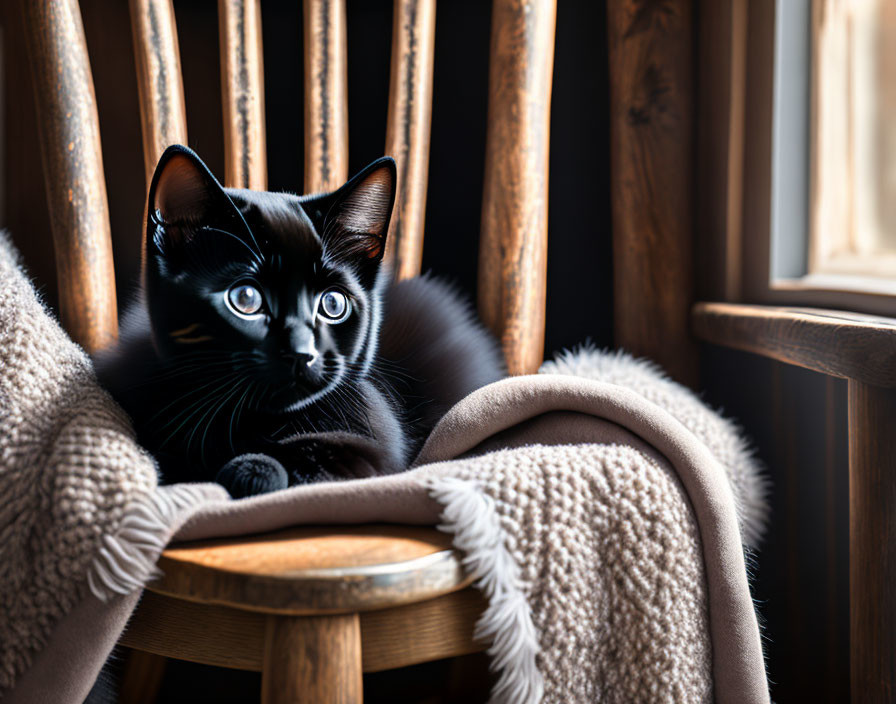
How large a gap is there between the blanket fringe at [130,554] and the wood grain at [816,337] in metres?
0.54

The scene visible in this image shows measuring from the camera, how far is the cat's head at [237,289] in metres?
0.49

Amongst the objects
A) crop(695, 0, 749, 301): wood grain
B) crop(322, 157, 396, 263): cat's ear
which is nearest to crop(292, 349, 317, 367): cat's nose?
crop(322, 157, 396, 263): cat's ear

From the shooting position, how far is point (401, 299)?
728mm

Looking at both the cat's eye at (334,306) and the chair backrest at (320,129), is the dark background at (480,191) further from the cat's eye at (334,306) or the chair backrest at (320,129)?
the cat's eye at (334,306)

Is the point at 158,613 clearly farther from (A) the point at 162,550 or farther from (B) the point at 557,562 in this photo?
(B) the point at 557,562

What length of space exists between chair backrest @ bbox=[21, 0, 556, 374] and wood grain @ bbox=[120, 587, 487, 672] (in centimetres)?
44

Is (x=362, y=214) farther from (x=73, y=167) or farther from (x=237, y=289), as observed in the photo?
(x=73, y=167)

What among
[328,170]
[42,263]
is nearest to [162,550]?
[328,170]

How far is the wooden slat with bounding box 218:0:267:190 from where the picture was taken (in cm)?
75

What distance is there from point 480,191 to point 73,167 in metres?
0.52

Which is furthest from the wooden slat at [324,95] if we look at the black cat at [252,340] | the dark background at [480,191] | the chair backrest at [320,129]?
the black cat at [252,340]

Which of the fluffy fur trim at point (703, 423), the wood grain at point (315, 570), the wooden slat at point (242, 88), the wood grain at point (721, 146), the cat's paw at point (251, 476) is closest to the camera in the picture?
the wood grain at point (315, 570)

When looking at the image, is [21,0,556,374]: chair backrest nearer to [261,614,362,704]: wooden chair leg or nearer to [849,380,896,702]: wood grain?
[849,380,896,702]: wood grain

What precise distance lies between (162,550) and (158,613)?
6 centimetres
